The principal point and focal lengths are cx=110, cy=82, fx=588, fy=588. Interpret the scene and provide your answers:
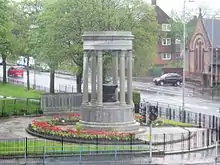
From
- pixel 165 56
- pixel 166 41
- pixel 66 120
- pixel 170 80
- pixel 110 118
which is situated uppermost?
pixel 166 41

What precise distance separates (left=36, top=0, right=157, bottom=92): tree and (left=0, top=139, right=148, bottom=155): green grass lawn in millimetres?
16899

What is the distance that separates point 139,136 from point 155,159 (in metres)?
5.60

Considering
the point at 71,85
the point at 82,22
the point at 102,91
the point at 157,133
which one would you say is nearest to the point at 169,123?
the point at 157,133

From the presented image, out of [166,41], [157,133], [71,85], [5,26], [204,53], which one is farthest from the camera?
[166,41]

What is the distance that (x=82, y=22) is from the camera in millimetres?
46125

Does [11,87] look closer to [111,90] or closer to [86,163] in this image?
[111,90]

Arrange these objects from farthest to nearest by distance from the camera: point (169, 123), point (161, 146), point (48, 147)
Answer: point (169, 123) < point (161, 146) < point (48, 147)

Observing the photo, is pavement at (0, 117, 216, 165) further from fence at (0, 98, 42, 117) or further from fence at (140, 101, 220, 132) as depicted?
fence at (0, 98, 42, 117)

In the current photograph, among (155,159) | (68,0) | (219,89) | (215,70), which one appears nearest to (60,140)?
(155,159)

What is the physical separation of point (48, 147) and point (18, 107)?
1763 cm

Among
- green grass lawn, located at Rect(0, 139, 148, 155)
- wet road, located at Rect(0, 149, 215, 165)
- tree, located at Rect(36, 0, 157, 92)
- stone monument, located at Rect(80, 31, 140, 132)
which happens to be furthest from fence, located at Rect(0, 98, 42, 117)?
wet road, located at Rect(0, 149, 215, 165)

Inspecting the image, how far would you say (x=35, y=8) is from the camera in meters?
64.1

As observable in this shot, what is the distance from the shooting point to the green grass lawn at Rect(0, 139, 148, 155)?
92.3 feet

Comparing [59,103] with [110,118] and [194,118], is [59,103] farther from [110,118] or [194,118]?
[110,118]
